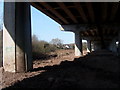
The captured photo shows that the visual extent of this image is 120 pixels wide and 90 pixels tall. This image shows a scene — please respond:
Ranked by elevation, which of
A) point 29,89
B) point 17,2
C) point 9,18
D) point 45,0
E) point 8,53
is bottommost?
point 29,89

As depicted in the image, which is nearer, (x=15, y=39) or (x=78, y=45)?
(x=15, y=39)

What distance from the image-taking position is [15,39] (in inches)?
546

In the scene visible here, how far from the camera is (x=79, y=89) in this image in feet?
28.2

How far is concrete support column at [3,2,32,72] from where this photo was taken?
13.9 metres

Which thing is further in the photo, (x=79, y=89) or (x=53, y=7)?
(x=53, y=7)

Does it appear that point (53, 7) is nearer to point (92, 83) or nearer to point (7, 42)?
point (7, 42)

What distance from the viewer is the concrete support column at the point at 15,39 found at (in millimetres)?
13880

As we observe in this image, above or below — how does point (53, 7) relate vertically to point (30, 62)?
above

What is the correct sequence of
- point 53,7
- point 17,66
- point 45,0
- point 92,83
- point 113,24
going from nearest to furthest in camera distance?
point 92,83
point 17,66
point 45,0
point 53,7
point 113,24

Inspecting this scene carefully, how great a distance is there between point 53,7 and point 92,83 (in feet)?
48.6

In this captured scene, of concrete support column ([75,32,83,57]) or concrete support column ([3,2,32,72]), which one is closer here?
concrete support column ([3,2,32,72])

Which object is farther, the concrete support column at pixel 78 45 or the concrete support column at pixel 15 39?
the concrete support column at pixel 78 45

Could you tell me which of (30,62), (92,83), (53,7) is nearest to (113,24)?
(53,7)

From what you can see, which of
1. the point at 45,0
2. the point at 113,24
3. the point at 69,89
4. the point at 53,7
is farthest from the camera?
the point at 113,24
